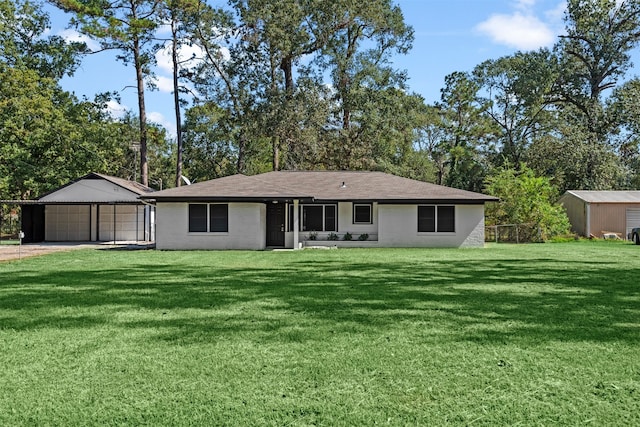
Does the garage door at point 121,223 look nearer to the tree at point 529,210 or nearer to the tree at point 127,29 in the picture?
the tree at point 127,29

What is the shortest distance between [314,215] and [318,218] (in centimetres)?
23

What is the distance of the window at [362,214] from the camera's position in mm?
25609

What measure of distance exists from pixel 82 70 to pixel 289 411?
41956 mm

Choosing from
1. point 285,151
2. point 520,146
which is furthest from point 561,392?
point 520,146

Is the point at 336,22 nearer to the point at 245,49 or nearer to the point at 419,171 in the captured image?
the point at 245,49

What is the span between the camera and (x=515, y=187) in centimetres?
2870

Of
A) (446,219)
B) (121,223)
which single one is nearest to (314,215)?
(446,219)

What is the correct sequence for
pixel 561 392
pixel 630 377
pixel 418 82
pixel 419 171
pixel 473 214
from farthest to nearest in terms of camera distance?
1. pixel 419 171
2. pixel 418 82
3. pixel 473 214
4. pixel 630 377
5. pixel 561 392

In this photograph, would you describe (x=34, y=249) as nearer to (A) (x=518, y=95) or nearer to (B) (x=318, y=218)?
(B) (x=318, y=218)

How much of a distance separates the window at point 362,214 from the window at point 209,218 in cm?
608

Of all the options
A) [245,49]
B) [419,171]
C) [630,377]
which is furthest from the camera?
[419,171]

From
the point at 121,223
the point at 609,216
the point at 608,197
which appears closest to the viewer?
the point at 121,223

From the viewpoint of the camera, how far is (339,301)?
876 centimetres

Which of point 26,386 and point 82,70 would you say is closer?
point 26,386
